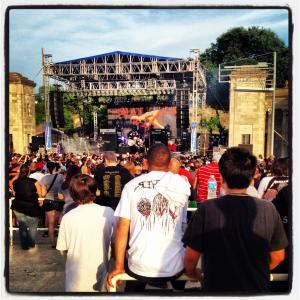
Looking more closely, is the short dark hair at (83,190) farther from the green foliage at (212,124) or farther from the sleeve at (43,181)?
the green foliage at (212,124)

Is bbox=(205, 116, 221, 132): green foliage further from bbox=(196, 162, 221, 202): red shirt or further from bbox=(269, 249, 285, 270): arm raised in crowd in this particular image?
bbox=(269, 249, 285, 270): arm raised in crowd

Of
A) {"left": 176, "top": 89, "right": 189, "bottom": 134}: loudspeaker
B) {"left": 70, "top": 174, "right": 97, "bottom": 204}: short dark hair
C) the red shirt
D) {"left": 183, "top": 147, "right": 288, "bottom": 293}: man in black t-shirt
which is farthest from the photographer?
{"left": 176, "top": 89, "right": 189, "bottom": 134}: loudspeaker

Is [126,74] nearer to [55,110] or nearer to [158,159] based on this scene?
[55,110]

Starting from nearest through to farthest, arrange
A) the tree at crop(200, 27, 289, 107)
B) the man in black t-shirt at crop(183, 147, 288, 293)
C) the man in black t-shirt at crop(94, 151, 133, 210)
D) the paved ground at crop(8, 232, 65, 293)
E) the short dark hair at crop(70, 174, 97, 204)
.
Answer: the man in black t-shirt at crop(183, 147, 288, 293), the short dark hair at crop(70, 174, 97, 204), the paved ground at crop(8, 232, 65, 293), the man in black t-shirt at crop(94, 151, 133, 210), the tree at crop(200, 27, 289, 107)

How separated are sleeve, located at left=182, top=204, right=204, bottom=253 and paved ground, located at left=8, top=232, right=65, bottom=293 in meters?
2.20

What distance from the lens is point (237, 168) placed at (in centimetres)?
239

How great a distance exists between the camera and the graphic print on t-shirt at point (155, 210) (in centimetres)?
274

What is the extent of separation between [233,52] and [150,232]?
46.0m

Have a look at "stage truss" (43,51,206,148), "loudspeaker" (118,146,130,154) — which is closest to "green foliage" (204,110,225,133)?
"stage truss" (43,51,206,148)

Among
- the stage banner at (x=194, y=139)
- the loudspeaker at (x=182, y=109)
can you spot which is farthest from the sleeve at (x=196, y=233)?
the loudspeaker at (x=182, y=109)

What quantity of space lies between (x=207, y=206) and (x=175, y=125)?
27.5 metres

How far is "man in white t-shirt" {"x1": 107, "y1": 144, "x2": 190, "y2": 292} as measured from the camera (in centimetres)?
270
